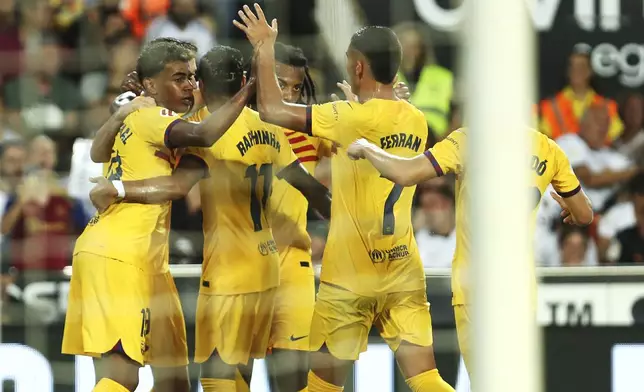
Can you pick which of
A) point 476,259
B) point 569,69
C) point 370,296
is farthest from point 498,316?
point 569,69

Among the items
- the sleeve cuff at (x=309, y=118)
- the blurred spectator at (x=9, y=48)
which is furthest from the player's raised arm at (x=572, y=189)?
the blurred spectator at (x=9, y=48)

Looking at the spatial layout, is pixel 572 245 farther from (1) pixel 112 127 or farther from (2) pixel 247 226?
(1) pixel 112 127

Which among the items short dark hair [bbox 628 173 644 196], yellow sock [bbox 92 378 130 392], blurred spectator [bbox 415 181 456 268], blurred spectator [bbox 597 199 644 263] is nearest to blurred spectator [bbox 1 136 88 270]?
yellow sock [bbox 92 378 130 392]

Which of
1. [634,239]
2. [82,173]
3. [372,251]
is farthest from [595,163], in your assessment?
[82,173]

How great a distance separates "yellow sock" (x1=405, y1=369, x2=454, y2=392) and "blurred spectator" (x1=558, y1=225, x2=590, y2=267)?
1.33 meters

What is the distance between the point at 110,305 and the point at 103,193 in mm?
354

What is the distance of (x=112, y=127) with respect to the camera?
420 centimetres

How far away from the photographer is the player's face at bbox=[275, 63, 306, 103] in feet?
14.7

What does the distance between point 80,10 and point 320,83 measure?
1309 millimetres

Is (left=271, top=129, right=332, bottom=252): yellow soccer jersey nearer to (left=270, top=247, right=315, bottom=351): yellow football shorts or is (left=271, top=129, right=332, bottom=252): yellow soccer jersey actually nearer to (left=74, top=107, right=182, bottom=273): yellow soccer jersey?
(left=270, top=247, right=315, bottom=351): yellow football shorts

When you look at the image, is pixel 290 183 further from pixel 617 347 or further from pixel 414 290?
pixel 617 347

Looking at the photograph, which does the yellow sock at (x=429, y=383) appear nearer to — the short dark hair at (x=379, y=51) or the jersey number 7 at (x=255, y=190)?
the jersey number 7 at (x=255, y=190)

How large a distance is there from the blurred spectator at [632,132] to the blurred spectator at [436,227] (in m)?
1.06

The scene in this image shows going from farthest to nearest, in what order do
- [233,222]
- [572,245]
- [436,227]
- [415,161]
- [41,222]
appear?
[572,245] → [41,222] → [436,227] → [233,222] → [415,161]
